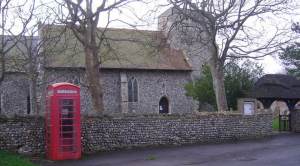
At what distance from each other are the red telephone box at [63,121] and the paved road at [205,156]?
2.10 ft

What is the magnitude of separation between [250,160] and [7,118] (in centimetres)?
875

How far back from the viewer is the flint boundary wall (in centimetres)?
1700

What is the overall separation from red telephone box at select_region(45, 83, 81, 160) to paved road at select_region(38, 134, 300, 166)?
641mm

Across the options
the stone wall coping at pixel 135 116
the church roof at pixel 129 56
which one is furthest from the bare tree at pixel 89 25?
the church roof at pixel 129 56

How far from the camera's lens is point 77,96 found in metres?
16.2

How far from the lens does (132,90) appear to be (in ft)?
153

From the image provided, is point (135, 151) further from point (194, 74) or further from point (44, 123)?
point (194, 74)

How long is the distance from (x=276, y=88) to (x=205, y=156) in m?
15.1

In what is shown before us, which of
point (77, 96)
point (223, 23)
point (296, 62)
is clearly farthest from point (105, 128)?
point (296, 62)

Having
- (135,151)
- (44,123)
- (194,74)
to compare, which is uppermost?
(194,74)

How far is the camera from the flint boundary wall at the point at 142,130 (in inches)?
669

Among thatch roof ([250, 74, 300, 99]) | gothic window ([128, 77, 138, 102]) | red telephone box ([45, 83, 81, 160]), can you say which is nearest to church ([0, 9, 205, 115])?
gothic window ([128, 77, 138, 102])

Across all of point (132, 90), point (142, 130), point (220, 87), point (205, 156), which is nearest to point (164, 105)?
point (132, 90)

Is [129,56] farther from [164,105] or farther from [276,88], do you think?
[276,88]
